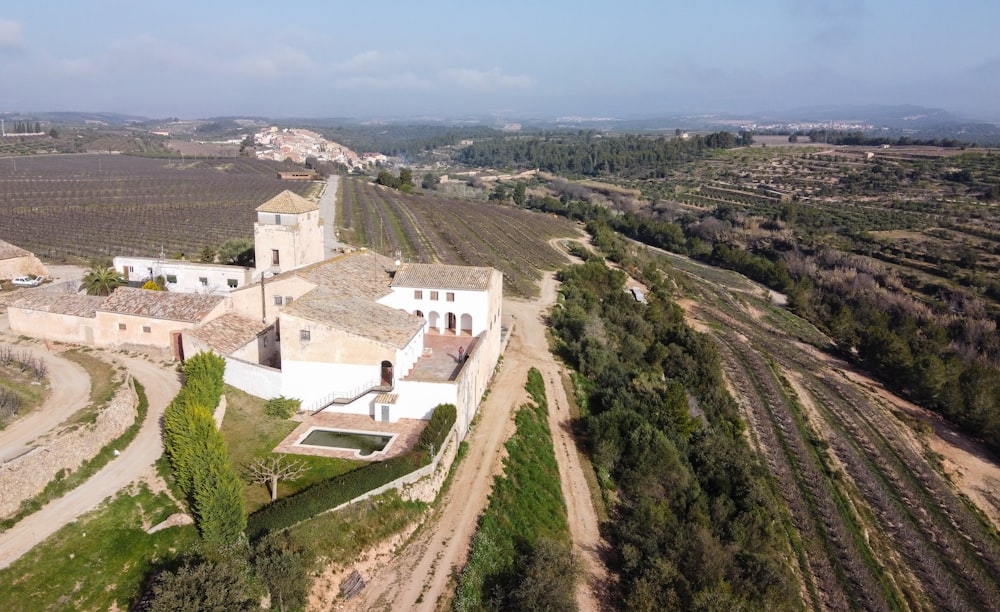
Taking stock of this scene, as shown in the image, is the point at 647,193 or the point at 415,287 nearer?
the point at 415,287

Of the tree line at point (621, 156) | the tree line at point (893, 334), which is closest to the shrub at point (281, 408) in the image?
the tree line at point (893, 334)

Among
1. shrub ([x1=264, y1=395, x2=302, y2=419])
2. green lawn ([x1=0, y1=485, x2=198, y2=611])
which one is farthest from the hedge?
shrub ([x1=264, y1=395, x2=302, y2=419])

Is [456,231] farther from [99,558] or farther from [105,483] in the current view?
[99,558]

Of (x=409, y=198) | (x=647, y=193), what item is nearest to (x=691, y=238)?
(x=647, y=193)

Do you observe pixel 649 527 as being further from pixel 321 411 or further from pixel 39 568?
pixel 39 568

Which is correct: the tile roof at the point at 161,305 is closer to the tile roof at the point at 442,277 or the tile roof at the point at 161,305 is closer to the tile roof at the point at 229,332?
the tile roof at the point at 229,332

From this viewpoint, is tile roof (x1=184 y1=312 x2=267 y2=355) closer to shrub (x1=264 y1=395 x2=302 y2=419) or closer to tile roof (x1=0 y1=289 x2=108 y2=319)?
shrub (x1=264 y1=395 x2=302 y2=419)
